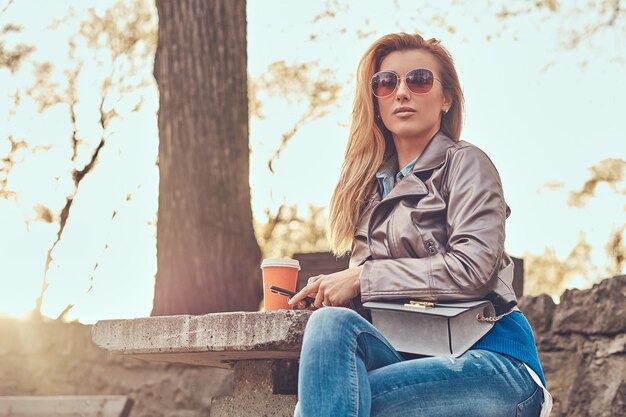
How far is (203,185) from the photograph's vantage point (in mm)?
5484

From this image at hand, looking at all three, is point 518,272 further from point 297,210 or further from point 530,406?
point 297,210

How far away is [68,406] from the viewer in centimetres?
573

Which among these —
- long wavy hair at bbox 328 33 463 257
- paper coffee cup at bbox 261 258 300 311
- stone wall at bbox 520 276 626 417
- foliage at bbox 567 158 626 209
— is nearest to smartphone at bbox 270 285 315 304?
paper coffee cup at bbox 261 258 300 311

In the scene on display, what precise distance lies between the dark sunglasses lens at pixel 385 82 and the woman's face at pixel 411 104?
Answer: 1 cm

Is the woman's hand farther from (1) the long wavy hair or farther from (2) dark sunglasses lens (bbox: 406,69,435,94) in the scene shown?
(2) dark sunglasses lens (bbox: 406,69,435,94)

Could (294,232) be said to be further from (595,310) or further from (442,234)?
(442,234)

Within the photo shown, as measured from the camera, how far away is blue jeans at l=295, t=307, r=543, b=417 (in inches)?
79.5

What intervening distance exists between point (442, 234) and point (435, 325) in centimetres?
25

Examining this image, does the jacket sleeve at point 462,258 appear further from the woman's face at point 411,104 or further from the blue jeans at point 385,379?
the woman's face at point 411,104

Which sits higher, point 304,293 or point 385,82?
point 385,82

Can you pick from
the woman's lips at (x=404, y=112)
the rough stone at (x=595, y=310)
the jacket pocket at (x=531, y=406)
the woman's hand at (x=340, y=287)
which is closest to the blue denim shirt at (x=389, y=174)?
the woman's lips at (x=404, y=112)

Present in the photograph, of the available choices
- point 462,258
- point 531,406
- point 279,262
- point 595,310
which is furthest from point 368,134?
point 595,310

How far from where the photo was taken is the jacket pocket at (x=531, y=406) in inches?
86.7

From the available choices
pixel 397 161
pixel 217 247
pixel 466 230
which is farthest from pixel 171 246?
pixel 466 230
